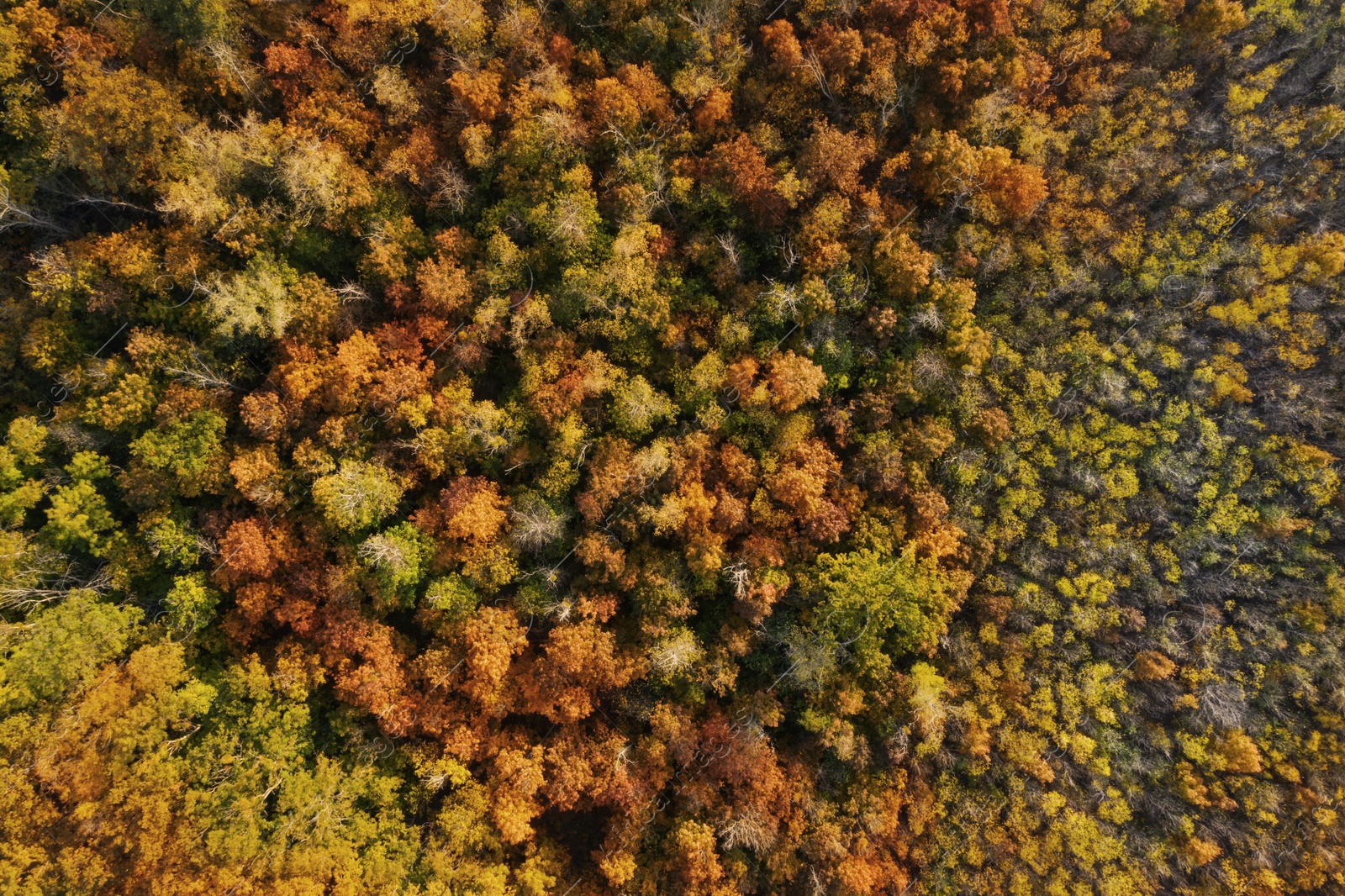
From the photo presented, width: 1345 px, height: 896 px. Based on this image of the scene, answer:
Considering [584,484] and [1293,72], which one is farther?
[584,484]

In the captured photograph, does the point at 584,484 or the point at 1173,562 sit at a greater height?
the point at 1173,562

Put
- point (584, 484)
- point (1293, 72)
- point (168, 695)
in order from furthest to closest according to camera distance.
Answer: point (584, 484) → point (1293, 72) → point (168, 695)

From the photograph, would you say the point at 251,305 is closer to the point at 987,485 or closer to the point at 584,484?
the point at 584,484

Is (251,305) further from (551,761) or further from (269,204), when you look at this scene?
(551,761)

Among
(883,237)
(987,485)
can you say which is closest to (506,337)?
(883,237)

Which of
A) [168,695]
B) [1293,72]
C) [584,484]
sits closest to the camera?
[168,695]

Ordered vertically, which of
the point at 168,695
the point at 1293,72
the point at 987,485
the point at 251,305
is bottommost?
the point at 168,695

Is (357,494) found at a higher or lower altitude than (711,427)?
lower

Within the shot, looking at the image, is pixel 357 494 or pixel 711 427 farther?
pixel 711 427
